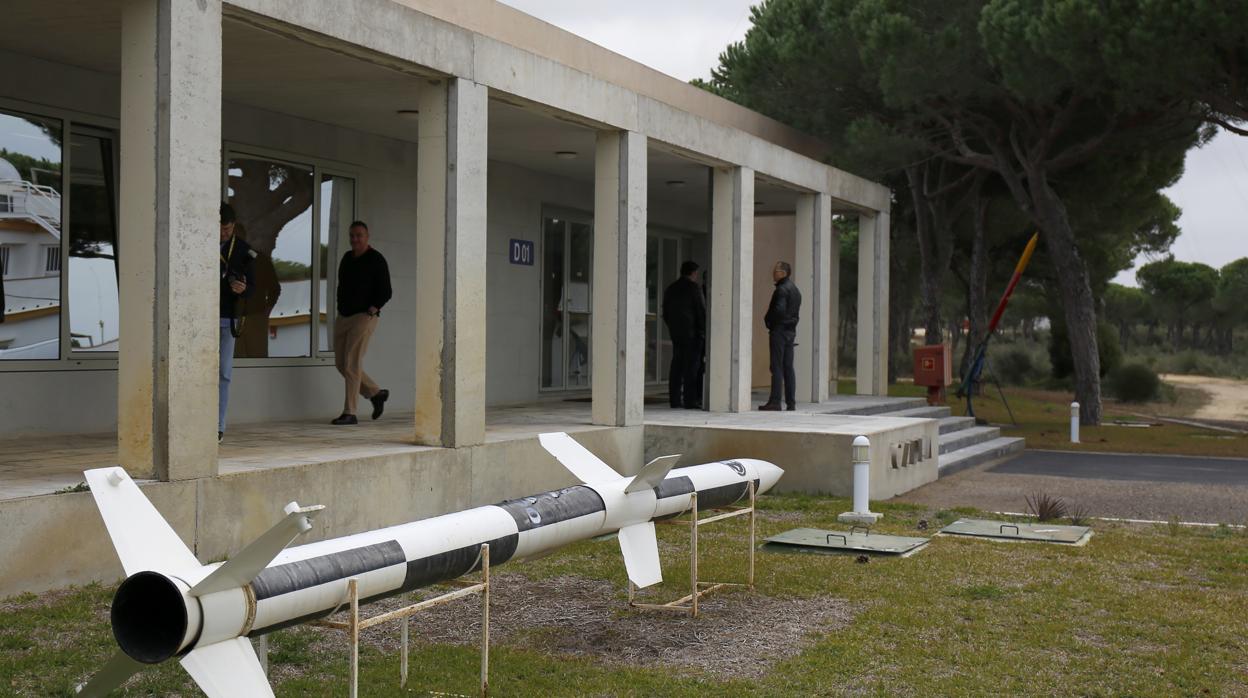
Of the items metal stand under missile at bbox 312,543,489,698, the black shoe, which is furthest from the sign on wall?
metal stand under missile at bbox 312,543,489,698

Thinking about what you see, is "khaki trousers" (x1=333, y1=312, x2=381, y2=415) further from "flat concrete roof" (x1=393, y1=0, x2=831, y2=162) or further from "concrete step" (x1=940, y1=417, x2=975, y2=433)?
"concrete step" (x1=940, y1=417, x2=975, y2=433)

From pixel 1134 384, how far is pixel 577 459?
28.5m

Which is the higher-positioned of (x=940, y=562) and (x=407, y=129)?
(x=407, y=129)

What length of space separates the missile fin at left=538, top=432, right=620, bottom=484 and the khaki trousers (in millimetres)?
4694

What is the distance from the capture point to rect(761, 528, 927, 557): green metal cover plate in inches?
325

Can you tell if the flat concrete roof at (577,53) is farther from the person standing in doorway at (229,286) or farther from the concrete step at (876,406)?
the concrete step at (876,406)

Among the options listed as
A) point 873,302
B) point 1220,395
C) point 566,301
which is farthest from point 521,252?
point 1220,395

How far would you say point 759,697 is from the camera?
4941mm

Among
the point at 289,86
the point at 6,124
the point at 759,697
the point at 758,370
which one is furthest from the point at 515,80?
the point at 758,370

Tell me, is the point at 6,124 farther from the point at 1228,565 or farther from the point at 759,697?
Answer: the point at 1228,565

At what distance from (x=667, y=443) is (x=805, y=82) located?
40.4 feet

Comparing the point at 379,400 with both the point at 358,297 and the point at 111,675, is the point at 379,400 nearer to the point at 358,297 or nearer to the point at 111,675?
the point at 358,297

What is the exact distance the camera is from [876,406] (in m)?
16.2

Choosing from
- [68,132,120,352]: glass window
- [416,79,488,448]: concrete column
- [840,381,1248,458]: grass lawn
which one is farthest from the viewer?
[840,381,1248,458]: grass lawn
